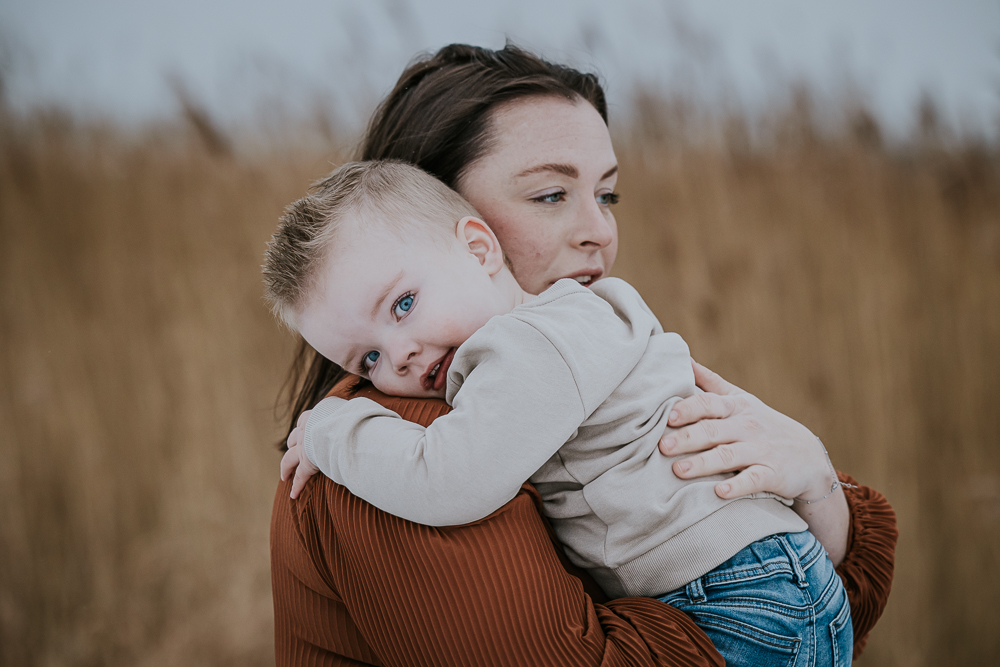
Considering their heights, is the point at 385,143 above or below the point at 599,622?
above

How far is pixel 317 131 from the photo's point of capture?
9.13 ft

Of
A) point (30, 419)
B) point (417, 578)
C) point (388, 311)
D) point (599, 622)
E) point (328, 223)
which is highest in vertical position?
point (328, 223)

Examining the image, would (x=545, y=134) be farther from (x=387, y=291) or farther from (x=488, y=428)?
(x=488, y=428)

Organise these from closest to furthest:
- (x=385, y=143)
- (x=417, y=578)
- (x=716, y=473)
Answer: (x=417, y=578)
(x=716, y=473)
(x=385, y=143)

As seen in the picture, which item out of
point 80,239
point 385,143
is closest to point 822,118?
point 385,143

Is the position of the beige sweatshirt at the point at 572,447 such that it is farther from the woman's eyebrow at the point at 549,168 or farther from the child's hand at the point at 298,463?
the woman's eyebrow at the point at 549,168

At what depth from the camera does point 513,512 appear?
0.86 meters

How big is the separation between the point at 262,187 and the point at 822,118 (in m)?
2.35

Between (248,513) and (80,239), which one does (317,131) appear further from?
(248,513)

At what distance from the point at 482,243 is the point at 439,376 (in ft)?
0.84

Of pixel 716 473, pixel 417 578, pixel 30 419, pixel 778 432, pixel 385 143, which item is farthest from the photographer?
pixel 30 419

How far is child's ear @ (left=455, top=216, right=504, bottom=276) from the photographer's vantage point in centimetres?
112

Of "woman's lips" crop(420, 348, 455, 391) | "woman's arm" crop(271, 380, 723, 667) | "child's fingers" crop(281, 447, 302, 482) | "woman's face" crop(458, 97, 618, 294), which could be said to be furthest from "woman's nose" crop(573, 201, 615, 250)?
"child's fingers" crop(281, 447, 302, 482)

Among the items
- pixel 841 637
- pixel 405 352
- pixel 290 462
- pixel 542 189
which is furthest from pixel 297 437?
pixel 841 637
